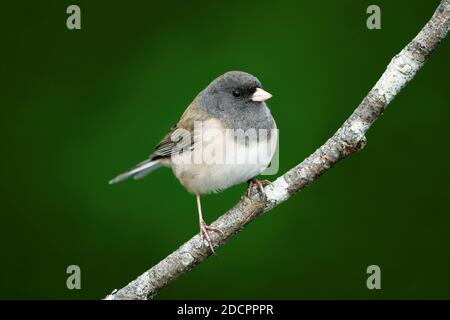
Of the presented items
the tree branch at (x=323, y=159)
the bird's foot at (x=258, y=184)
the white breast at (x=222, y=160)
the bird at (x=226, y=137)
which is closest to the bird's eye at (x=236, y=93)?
the bird at (x=226, y=137)

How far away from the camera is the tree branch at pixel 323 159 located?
1.86 m

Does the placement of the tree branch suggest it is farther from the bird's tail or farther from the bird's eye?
the bird's tail

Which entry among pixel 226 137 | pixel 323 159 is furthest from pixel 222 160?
pixel 323 159

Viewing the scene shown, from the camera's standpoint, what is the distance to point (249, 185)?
2260mm

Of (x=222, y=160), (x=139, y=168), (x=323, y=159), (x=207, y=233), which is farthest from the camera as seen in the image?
(x=139, y=168)

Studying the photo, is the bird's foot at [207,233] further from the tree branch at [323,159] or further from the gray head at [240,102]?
the gray head at [240,102]

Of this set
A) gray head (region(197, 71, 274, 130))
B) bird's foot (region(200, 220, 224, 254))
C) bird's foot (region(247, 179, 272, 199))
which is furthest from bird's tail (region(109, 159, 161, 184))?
bird's foot (region(200, 220, 224, 254))

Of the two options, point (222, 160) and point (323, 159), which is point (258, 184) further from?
point (323, 159)

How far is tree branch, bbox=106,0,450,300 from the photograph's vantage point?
186 cm

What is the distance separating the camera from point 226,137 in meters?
2.41

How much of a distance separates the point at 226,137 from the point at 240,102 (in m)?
0.18

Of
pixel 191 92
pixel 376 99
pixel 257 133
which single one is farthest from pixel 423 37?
pixel 191 92

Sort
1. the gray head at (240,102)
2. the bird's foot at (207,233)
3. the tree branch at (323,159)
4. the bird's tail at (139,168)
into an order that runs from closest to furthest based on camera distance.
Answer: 1. the tree branch at (323,159)
2. the bird's foot at (207,233)
3. the gray head at (240,102)
4. the bird's tail at (139,168)

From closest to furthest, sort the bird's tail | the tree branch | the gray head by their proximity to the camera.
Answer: the tree branch, the gray head, the bird's tail
